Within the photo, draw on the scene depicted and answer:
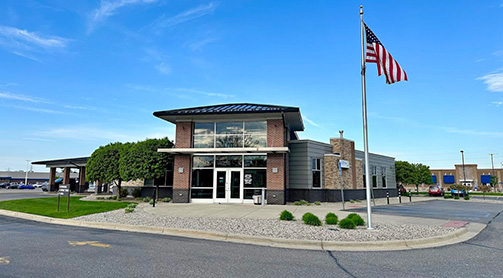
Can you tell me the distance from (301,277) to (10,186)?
86.3 metres

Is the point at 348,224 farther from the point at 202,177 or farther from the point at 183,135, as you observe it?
the point at 183,135

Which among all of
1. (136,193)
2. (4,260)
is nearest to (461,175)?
(136,193)

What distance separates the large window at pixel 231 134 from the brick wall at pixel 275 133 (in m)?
0.37

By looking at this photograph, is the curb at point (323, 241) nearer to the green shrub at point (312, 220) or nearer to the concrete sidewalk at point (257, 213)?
the concrete sidewalk at point (257, 213)

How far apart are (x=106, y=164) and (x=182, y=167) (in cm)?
846

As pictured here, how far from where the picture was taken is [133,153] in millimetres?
23000

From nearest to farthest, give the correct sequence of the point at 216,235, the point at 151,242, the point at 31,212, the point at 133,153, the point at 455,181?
the point at 151,242, the point at 216,235, the point at 31,212, the point at 133,153, the point at 455,181

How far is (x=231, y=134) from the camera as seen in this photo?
70.5 ft

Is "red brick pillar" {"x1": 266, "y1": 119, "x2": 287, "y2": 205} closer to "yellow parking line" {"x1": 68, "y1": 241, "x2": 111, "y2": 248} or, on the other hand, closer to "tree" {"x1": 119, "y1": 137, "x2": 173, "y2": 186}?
"tree" {"x1": 119, "y1": 137, "x2": 173, "y2": 186}

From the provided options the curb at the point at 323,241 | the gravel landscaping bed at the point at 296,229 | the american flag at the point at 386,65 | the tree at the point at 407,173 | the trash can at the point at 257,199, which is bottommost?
the curb at the point at 323,241

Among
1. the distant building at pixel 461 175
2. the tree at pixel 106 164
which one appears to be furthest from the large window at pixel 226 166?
the distant building at pixel 461 175

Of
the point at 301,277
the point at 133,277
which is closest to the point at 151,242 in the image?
the point at 133,277

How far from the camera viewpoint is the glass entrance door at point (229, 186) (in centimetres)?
2091

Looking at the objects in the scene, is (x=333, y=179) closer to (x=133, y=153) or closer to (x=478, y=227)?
(x=478, y=227)
